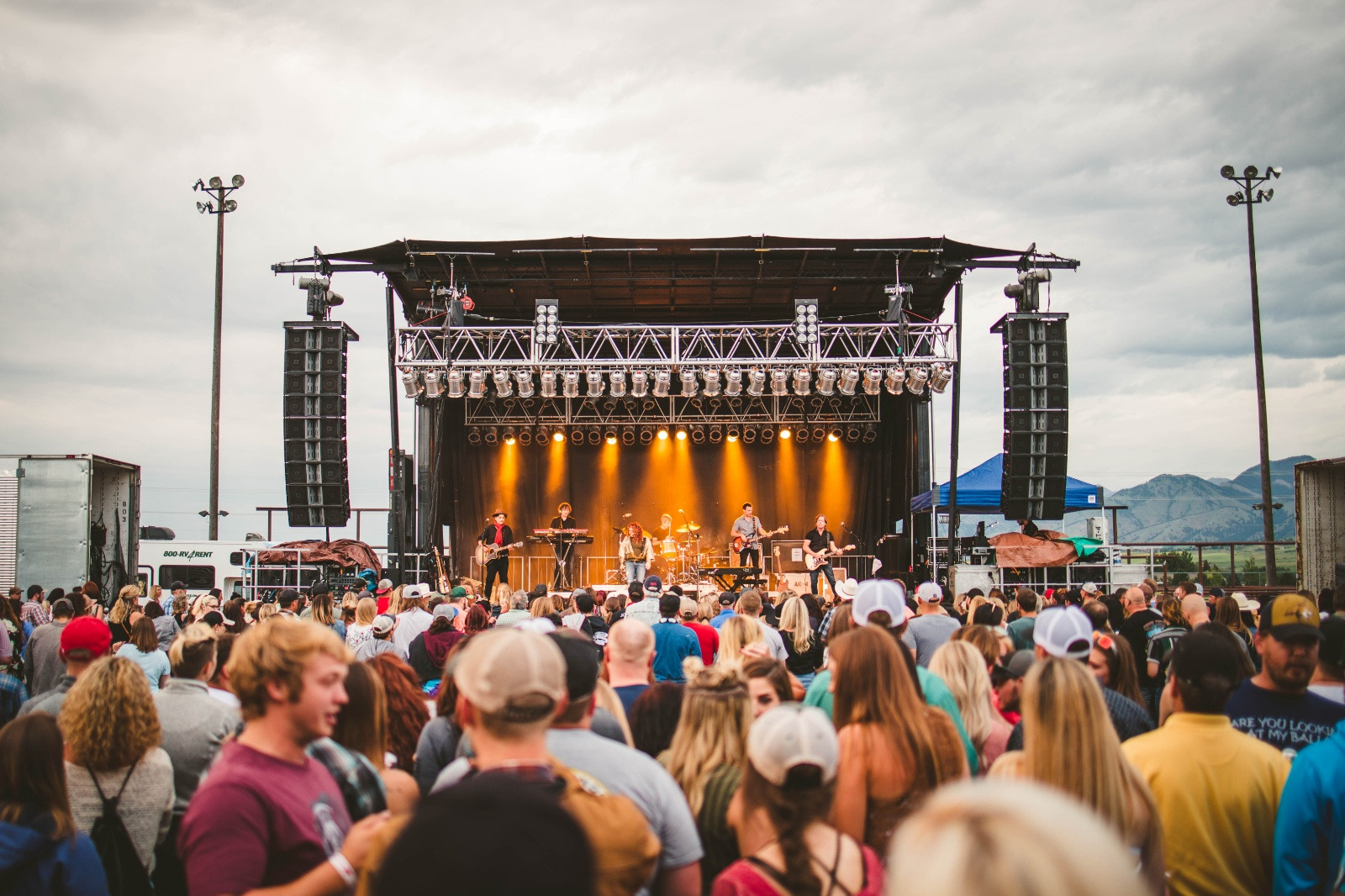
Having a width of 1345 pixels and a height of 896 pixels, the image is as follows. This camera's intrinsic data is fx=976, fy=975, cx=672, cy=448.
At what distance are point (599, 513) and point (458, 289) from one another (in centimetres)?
575

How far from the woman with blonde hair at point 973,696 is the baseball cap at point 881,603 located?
0.48m

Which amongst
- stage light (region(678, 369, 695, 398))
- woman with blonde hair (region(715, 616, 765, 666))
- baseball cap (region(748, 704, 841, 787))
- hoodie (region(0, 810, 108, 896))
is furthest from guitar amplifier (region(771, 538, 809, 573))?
baseball cap (region(748, 704, 841, 787))

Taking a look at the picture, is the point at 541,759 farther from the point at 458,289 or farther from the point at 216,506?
the point at 216,506

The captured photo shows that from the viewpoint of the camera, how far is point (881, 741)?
2.78m

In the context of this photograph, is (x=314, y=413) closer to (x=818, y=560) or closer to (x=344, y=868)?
(x=818, y=560)

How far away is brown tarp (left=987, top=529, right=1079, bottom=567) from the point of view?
13.8 metres

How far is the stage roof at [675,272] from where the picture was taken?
49.2 ft

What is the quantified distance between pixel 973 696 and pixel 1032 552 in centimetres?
1095

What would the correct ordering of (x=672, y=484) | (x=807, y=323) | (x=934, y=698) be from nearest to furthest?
(x=934, y=698)
(x=807, y=323)
(x=672, y=484)

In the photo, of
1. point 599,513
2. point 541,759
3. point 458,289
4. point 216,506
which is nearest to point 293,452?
point 458,289

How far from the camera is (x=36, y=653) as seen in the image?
663cm

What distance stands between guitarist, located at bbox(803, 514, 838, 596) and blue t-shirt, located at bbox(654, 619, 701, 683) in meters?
10.1

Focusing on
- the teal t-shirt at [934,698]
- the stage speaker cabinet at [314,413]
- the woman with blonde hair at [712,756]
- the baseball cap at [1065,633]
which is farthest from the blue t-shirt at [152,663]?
the stage speaker cabinet at [314,413]

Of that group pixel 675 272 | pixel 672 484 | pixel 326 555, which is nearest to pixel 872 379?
pixel 675 272
